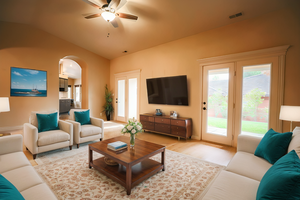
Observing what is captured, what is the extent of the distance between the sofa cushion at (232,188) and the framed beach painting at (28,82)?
609 cm

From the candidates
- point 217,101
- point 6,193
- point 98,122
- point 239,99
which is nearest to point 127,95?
point 98,122

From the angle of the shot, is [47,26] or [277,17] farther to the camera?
[47,26]

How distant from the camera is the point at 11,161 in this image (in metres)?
1.82

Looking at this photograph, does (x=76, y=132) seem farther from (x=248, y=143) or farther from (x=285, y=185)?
(x=285, y=185)

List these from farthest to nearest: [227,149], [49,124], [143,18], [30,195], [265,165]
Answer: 1. [143,18]
2. [227,149]
3. [49,124]
4. [265,165]
5. [30,195]

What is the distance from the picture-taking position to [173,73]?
482cm

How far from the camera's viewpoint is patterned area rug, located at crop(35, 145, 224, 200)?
1913 millimetres

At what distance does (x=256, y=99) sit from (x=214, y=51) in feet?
5.16

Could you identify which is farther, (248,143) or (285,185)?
(248,143)

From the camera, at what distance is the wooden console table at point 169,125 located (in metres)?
4.19

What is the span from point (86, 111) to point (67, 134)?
36.2 inches

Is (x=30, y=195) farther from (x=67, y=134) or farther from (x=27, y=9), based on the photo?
(x=27, y=9)

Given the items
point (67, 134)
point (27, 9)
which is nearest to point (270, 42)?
point (67, 134)

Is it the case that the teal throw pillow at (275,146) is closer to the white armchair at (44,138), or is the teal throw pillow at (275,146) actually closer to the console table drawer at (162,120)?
the console table drawer at (162,120)
